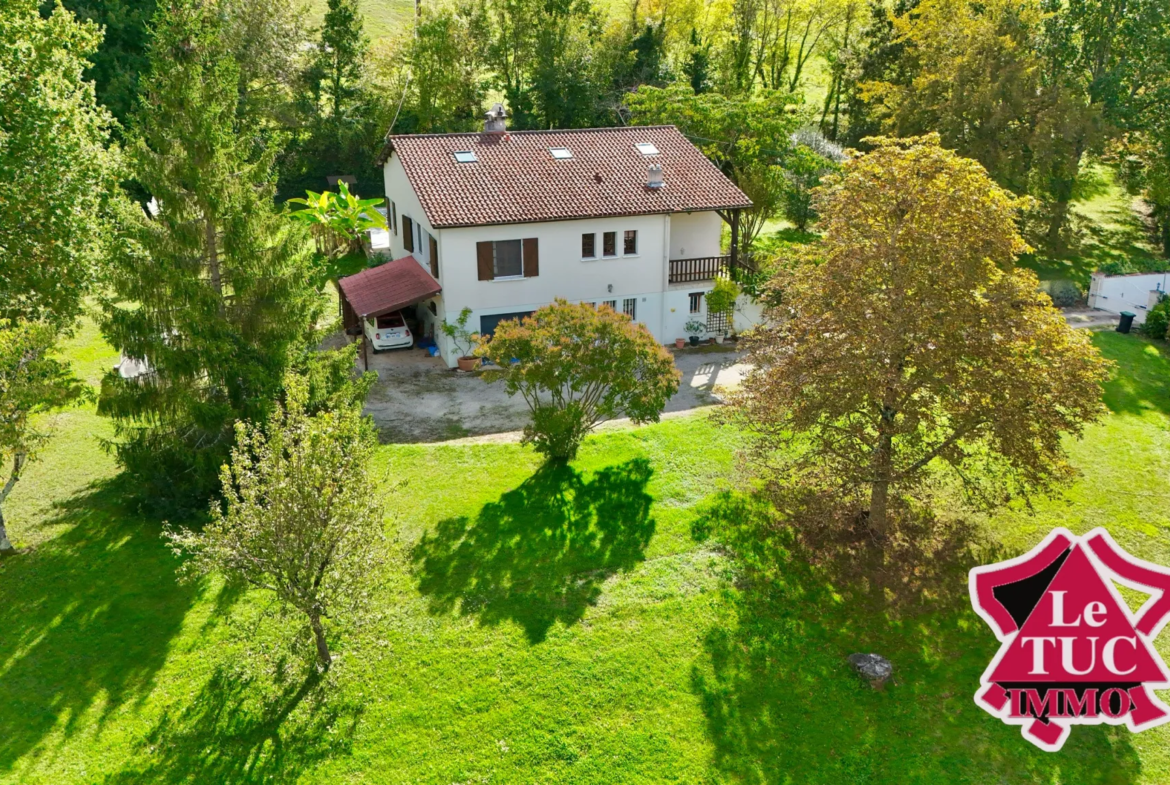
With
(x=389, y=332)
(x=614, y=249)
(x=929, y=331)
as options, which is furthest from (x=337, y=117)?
(x=929, y=331)

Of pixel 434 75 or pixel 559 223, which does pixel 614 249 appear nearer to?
pixel 559 223

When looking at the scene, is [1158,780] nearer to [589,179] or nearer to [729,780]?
[729,780]

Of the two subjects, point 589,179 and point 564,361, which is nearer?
point 564,361

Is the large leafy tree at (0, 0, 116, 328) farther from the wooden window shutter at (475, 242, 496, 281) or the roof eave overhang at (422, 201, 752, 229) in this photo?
the wooden window shutter at (475, 242, 496, 281)

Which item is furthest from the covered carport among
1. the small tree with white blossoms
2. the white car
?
the small tree with white blossoms

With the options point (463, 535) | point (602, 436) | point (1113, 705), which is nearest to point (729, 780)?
point (1113, 705)

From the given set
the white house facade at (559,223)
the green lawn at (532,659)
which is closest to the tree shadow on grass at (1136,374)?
the green lawn at (532,659)

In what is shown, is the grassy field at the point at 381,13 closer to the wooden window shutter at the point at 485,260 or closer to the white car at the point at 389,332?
the white car at the point at 389,332
